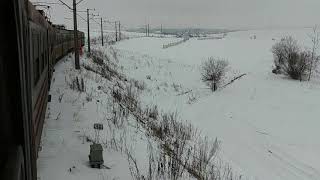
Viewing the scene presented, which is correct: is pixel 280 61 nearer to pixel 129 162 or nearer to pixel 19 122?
→ pixel 129 162

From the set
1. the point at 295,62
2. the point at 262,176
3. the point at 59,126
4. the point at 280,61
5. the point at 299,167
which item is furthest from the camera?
the point at 280,61

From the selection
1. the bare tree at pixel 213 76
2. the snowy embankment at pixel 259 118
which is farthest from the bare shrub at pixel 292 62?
the bare tree at pixel 213 76

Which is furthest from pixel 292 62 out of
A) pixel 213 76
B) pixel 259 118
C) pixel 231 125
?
pixel 231 125

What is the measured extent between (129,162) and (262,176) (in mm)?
3911

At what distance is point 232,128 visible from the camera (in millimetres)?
14438

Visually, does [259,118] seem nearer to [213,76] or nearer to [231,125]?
[231,125]

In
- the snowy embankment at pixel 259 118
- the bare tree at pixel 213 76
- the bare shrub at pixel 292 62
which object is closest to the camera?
the snowy embankment at pixel 259 118

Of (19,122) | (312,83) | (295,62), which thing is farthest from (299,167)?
(295,62)

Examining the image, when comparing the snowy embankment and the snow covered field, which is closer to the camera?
the snow covered field

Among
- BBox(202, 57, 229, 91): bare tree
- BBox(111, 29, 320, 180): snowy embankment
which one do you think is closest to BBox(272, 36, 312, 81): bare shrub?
BBox(111, 29, 320, 180): snowy embankment

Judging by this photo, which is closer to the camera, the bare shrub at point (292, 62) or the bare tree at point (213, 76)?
the bare tree at point (213, 76)

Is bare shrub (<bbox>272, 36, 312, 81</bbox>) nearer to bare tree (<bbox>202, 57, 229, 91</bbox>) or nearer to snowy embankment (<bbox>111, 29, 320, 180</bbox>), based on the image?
snowy embankment (<bbox>111, 29, 320, 180</bbox>)

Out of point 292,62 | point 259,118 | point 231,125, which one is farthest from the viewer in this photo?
point 292,62

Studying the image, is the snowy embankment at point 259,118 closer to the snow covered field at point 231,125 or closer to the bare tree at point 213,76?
the snow covered field at point 231,125
